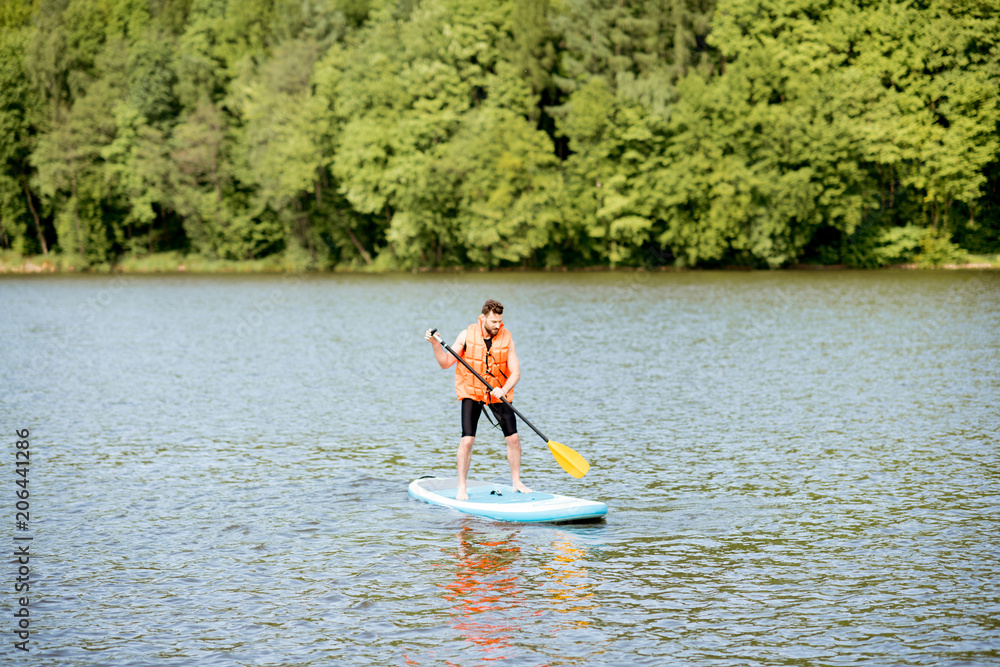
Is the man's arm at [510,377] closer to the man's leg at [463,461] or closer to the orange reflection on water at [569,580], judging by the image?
the man's leg at [463,461]

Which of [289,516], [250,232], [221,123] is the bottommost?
[289,516]

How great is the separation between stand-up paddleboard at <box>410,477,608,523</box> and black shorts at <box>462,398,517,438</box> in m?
0.87

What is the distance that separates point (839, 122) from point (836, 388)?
4569 centimetres

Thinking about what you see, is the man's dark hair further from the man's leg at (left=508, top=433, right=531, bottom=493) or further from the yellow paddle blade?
the yellow paddle blade

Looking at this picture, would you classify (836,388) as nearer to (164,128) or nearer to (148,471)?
(148,471)

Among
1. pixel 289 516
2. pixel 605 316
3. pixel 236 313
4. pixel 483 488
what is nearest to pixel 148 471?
pixel 289 516

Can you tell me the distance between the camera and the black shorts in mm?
13531

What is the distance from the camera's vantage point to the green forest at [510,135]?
214 feet

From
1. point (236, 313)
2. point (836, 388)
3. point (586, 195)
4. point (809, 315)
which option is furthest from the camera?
point (586, 195)

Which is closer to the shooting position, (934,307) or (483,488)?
(483,488)

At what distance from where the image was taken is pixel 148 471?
1661 cm

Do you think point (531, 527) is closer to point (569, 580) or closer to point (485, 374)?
point (485, 374)

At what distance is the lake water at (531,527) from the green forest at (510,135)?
117ft

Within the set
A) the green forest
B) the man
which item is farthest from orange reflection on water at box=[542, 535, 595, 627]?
the green forest
